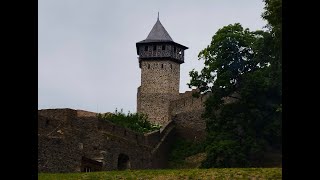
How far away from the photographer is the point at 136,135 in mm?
36969

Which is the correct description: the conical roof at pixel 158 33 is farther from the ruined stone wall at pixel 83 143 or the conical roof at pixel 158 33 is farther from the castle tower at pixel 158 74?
the ruined stone wall at pixel 83 143

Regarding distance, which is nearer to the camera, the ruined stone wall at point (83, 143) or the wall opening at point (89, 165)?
the ruined stone wall at point (83, 143)

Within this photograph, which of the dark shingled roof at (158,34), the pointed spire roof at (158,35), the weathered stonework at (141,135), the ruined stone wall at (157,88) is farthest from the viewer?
the dark shingled roof at (158,34)

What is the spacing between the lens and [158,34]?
55.8 m

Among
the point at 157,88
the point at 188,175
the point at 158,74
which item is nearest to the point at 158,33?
the point at 158,74

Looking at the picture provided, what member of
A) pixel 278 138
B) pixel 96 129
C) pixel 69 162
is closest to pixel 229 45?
pixel 278 138

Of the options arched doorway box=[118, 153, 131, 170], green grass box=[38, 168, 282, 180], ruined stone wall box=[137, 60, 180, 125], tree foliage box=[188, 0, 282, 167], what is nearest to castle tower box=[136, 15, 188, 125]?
ruined stone wall box=[137, 60, 180, 125]

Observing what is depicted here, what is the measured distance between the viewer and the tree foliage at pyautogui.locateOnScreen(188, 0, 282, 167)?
35.1m

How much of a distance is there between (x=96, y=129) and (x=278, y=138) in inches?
378

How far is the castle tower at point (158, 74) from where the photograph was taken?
166 ft

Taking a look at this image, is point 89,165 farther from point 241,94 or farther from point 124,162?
point 241,94

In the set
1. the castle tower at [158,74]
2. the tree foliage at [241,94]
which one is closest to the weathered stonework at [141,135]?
the castle tower at [158,74]
